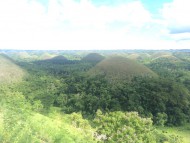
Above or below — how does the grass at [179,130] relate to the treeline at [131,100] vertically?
below

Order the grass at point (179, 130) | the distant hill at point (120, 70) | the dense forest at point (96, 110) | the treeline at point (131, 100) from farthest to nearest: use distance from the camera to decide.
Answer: the distant hill at point (120, 70)
the treeline at point (131, 100)
the grass at point (179, 130)
the dense forest at point (96, 110)

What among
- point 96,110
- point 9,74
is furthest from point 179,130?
point 9,74

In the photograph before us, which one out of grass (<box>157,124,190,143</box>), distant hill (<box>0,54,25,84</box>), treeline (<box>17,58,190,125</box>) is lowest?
grass (<box>157,124,190,143</box>)

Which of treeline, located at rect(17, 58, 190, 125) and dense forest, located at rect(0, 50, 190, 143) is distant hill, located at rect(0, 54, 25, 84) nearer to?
dense forest, located at rect(0, 50, 190, 143)

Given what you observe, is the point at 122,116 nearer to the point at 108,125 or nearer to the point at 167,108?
the point at 108,125

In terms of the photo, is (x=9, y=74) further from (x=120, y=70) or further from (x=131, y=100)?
(x=131, y=100)

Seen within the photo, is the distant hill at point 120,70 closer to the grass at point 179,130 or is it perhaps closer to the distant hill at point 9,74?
the distant hill at point 9,74

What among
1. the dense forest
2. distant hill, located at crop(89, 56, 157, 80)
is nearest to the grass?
the dense forest

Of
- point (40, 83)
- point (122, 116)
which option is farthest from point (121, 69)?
point (122, 116)

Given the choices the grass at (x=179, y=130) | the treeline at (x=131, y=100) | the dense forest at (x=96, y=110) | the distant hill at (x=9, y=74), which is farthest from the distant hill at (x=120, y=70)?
the grass at (x=179, y=130)
